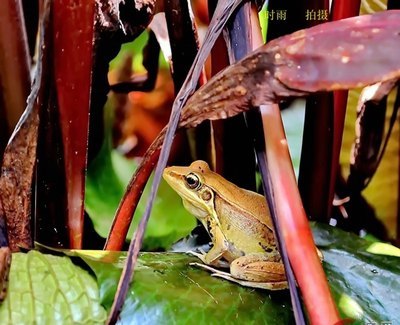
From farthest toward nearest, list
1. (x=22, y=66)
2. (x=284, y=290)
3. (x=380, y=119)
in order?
(x=380, y=119) → (x=22, y=66) → (x=284, y=290)

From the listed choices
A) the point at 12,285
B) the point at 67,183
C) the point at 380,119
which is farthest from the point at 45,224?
the point at 380,119

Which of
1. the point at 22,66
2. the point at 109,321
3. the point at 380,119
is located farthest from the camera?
the point at 380,119

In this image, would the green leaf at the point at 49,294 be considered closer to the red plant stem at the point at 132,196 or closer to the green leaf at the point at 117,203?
the red plant stem at the point at 132,196

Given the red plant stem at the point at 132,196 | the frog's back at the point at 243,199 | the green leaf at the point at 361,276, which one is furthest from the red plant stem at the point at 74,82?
the green leaf at the point at 361,276

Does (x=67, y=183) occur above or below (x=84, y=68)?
below

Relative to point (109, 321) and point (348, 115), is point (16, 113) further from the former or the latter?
point (348, 115)

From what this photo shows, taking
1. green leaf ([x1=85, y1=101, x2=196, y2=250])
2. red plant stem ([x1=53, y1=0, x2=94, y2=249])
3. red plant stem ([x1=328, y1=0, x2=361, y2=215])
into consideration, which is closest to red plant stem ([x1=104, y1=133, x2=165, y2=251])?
red plant stem ([x1=53, y1=0, x2=94, y2=249])

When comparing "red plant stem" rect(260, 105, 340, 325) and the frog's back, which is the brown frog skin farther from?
"red plant stem" rect(260, 105, 340, 325)
